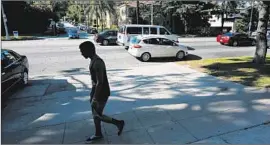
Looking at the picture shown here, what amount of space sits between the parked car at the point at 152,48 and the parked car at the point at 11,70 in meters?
6.62

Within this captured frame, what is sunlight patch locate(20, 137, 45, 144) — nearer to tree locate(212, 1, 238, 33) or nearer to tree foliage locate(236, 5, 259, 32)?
tree locate(212, 1, 238, 33)

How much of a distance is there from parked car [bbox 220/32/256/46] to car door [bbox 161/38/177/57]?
998cm

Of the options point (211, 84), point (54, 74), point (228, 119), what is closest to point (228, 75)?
point (211, 84)

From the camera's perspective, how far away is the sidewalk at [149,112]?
4953 millimetres

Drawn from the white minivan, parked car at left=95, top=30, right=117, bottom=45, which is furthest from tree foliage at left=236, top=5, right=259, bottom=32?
the white minivan

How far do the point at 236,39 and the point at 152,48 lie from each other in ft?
39.1

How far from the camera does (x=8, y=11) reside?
35.8 meters

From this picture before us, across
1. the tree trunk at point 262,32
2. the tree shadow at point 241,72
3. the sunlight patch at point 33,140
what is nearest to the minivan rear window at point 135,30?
the tree shadow at point 241,72

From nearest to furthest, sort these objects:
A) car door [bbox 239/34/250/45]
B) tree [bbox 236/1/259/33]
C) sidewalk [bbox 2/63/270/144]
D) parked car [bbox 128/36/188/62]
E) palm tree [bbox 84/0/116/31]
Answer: sidewalk [bbox 2/63/270/144], parked car [bbox 128/36/188/62], car door [bbox 239/34/250/45], palm tree [bbox 84/0/116/31], tree [bbox 236/1/259/33]

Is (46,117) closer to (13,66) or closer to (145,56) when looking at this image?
(13,66)

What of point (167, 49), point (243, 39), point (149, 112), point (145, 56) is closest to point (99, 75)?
point (149, 112)

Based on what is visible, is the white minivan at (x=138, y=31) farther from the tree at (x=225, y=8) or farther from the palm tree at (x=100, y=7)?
the palm tree at (x=100, y=7)

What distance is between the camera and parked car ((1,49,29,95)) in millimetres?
7484

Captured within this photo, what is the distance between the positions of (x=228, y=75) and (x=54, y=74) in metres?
7.11
